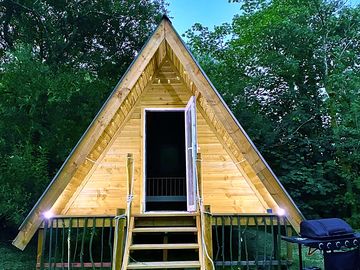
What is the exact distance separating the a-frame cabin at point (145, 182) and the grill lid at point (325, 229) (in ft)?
3.02

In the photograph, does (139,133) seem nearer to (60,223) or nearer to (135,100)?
(135,100)

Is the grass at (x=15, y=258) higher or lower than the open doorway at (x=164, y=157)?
lower

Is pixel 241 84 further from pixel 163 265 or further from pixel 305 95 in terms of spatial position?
pixel 163 265

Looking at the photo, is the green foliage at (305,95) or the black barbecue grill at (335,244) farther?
the green foliage at (305,95)

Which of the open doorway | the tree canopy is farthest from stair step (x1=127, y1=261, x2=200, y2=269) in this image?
the open doorway

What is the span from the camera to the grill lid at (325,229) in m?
3.87

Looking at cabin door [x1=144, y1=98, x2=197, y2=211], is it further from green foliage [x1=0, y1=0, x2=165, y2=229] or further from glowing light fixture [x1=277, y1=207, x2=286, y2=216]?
glowing light fixture [x1=277, y1=207, x2=286, y2=216]

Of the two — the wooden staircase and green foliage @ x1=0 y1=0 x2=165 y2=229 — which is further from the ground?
green foliage @ x1=0 y1=0 x2=165 y2=229

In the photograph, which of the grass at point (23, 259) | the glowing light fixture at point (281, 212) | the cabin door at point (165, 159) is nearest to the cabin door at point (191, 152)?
the glowing light fixture at point (281, 212)

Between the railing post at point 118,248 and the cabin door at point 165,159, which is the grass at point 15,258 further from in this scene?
the railing post at point 118,248

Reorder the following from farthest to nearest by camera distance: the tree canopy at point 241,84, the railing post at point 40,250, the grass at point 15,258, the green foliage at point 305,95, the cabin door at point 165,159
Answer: the green foliage at point 305,95 → the cabin door at point 165,159 → the tree canopy at point 241,84 → the grass at point 15,258 → the railing post at point 40,250

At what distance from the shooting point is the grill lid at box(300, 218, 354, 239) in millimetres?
3873

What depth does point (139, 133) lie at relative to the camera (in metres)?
6.07

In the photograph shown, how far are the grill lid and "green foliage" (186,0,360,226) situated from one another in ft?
18.2
